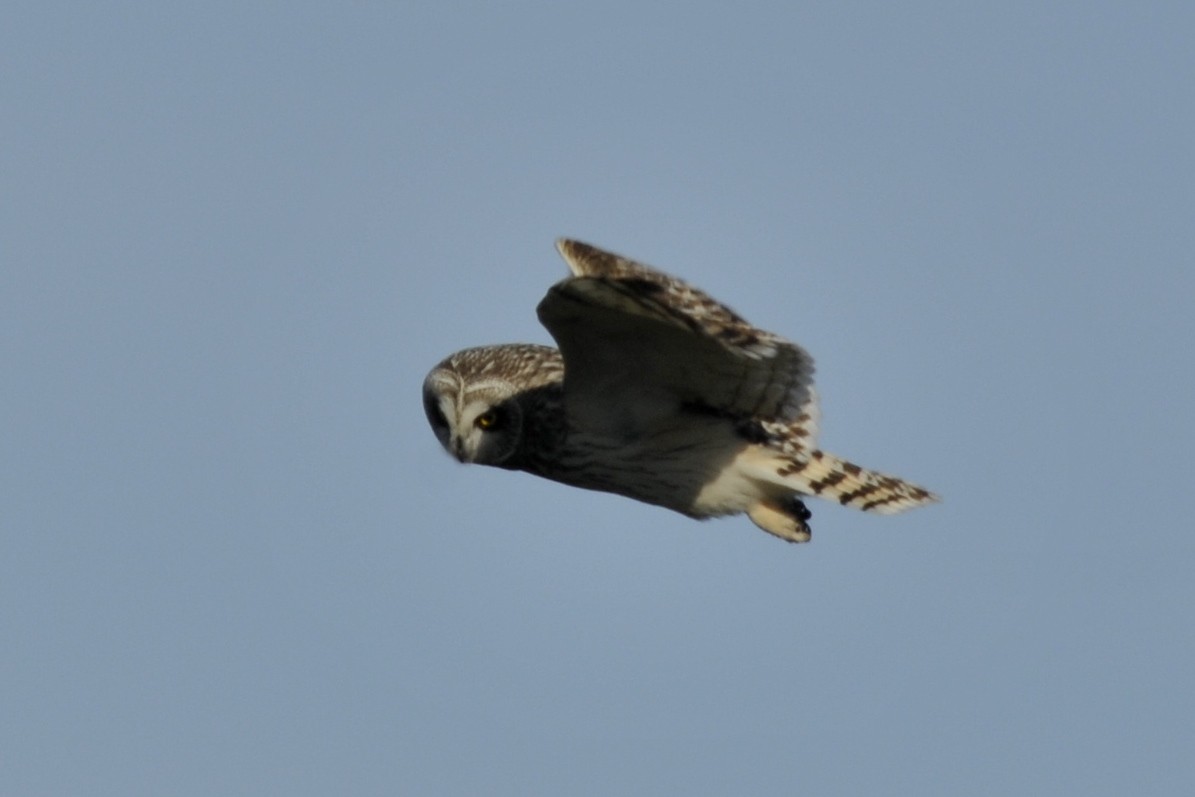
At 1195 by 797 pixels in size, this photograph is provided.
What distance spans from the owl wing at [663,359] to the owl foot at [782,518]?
380mm

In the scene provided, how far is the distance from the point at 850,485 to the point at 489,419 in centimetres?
160

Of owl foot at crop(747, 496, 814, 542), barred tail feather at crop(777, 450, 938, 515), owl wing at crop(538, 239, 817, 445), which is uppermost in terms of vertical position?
owl wing at crop(538, 239, 817, 445)

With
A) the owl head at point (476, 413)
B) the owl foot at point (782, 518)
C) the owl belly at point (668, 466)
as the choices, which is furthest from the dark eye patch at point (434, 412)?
the owl foot at point (782, 518)

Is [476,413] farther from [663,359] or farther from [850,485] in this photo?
[850,485]

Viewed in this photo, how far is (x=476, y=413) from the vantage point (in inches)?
359

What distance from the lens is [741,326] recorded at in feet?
27.2

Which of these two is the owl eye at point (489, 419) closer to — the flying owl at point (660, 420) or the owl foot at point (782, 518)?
the flying owl at point (660, 420)

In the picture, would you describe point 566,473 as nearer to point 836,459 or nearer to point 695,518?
point 695,518

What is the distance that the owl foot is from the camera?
9406 mm

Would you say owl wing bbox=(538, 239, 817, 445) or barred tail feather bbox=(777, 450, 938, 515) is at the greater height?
owl wing bbox=(538, 239, 817, 445)

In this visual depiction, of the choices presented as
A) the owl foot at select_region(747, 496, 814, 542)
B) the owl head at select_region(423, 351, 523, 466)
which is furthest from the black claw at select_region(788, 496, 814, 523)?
the owl head at select_region(423, 351, 523, 466)

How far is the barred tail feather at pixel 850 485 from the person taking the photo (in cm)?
927

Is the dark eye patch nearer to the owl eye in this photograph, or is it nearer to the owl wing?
the owl eye

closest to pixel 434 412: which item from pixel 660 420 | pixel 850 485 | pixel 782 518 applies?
pixel 660 420
